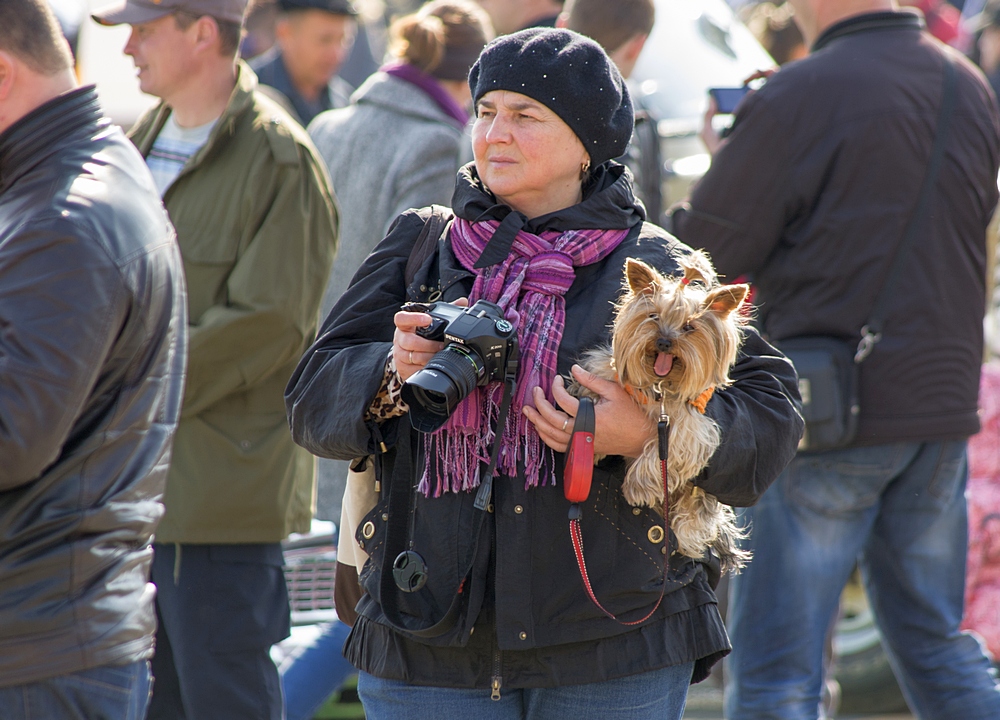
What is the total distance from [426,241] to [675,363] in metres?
0.62

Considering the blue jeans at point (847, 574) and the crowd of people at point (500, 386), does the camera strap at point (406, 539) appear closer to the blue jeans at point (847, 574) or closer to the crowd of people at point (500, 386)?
the crowd of people at point (500, 386)

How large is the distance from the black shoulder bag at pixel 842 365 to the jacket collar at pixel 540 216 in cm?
112

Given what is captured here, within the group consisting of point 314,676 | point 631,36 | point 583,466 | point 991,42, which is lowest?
point 314,676

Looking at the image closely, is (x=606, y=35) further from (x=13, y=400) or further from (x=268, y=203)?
(x=13, y=400)

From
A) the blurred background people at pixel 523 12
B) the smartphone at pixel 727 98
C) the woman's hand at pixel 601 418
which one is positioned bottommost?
the blurred background people at pixel 523 12

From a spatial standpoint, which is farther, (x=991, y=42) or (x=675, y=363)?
(x=991, y=42)

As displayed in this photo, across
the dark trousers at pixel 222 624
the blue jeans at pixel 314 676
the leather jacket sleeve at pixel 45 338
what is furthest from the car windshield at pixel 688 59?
the leather jacket sleeve at pixel 45 338

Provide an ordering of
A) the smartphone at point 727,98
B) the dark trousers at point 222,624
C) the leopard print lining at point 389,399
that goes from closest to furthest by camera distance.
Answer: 1. the leopard print lining at point 389,399
2. the dark trousers at point 222,624
3. the smartphone at point 727,98

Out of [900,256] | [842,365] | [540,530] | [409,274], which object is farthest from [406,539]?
[900,256]

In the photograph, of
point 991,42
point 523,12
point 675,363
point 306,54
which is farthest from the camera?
point 991,42

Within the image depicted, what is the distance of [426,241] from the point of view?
246 centimetres

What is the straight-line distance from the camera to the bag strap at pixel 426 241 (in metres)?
2.43

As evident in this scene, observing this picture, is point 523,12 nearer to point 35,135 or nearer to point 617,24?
point 617,24

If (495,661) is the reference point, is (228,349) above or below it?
below
